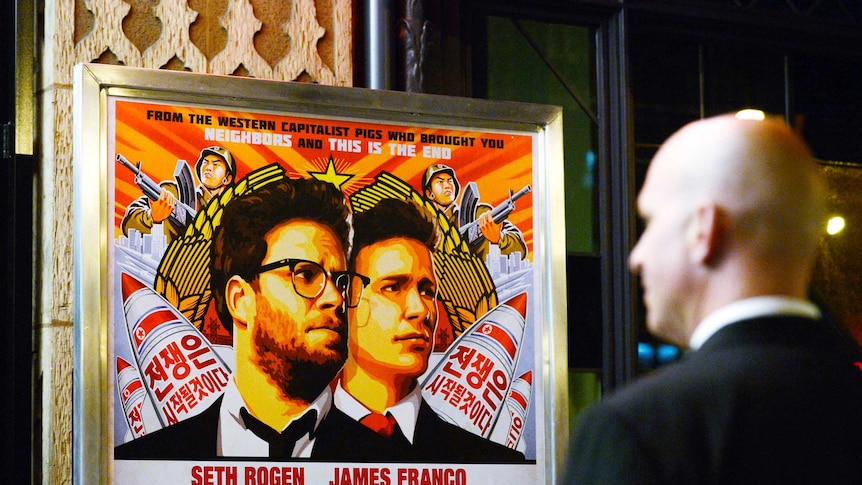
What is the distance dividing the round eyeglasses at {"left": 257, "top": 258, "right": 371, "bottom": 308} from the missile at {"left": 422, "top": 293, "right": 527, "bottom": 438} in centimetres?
34

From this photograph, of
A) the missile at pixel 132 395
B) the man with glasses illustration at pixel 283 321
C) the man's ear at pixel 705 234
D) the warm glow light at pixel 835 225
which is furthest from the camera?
the warm glow light at pixel 835 225

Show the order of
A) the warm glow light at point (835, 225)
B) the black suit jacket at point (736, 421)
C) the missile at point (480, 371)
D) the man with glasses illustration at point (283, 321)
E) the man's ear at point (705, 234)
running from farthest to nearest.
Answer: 1. the warm glow light at point (835, 225)
2. the missile at point (480, 371)
3. the man with glasses illustration at point (283, 321)
4. the man's ear at point (705, 234)
5. the black suit jacket at point (736, 421)

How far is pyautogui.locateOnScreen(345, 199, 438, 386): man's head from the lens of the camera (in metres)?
3.29

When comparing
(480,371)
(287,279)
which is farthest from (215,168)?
(480,371)

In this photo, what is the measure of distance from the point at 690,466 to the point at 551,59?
317 centimetres

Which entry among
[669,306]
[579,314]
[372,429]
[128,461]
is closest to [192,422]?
[128,461]

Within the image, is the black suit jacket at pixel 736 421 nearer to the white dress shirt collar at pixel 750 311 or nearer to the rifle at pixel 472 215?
the white dress shirt collar at pixel 750 311

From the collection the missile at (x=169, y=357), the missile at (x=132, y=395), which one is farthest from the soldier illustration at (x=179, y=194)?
the missile at (x=132, y=395)

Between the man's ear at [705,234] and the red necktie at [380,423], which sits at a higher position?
the man's ear at [705,234]

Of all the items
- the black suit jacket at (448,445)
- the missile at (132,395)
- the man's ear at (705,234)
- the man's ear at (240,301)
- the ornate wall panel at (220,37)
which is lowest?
the black suit jacket at (448,445)

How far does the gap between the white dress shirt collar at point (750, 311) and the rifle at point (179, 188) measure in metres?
2.03

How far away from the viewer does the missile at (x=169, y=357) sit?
3025 mm

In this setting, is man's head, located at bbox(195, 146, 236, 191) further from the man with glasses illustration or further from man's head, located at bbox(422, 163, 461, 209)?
man's head, located at bbox(422, 163, 461, 209)

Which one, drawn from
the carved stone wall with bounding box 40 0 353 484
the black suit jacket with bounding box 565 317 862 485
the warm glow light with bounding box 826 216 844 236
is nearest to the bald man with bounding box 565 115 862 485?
the black suit jacket with bounding box 565 317 862 485
